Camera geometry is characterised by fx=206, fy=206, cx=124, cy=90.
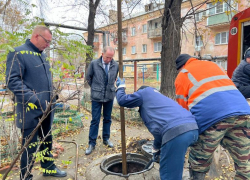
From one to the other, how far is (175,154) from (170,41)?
11.4 ft

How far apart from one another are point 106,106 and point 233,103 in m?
2.49

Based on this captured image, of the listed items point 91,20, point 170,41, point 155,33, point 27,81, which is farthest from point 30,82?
point 155,33

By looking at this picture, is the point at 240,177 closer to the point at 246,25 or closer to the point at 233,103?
the point at 233,103

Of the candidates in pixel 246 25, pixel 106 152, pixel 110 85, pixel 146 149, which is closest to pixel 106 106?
pixel 110 85

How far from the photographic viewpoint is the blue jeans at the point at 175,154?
72.9 inches

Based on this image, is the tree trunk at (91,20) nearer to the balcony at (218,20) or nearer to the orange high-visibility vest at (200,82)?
the orange high-visibility vest at (200,82)

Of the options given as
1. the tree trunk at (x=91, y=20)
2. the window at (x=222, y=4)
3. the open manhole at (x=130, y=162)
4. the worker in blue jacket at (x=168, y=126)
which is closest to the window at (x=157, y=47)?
the window at (x=222, y=4)

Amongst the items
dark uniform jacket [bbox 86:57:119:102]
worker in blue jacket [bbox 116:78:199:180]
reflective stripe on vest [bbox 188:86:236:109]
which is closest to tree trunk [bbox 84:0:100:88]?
dark uniform jacket [bbox 86:57:119:102]

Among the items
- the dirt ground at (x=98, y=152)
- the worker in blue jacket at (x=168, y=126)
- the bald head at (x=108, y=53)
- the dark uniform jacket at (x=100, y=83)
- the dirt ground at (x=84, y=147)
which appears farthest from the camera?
the dark uniform jacket at (x=100, y=83)

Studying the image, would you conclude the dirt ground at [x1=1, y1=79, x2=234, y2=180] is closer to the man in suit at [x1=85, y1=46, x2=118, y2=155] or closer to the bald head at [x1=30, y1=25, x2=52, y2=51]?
the man in suit at [x1=85, y1=46, x2=118, y2=155]

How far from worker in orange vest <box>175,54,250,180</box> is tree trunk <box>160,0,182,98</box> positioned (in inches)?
105

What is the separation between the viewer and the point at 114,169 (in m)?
2.85

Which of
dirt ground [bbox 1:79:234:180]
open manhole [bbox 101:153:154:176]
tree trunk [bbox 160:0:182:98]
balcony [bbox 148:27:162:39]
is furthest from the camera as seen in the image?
balcony [bbox 148:27:162:39]

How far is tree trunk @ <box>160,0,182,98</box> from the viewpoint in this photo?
4.80 metres
